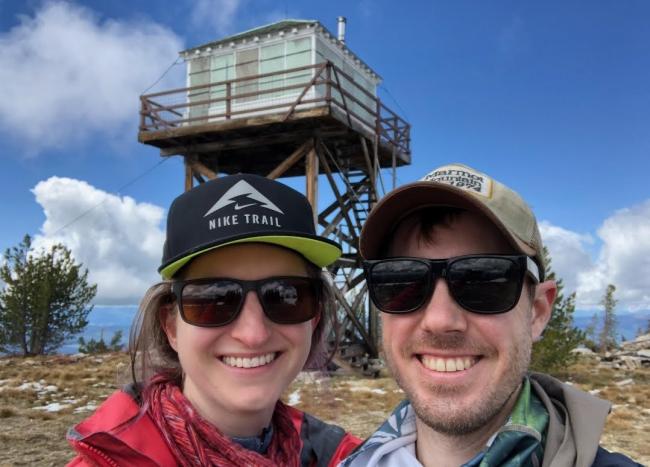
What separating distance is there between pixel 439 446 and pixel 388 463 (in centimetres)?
22

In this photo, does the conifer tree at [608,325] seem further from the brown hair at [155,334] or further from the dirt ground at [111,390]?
the brown hair at [155,334]

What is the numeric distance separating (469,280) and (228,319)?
1048 mm

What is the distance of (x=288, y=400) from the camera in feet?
34.3

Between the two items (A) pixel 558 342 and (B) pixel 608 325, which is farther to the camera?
(B) pixel 608 325

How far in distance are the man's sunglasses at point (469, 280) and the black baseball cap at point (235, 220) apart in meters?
0.58

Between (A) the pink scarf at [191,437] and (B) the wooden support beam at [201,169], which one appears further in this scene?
(B) the wooden support beam at [201,169]

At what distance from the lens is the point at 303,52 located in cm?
1456

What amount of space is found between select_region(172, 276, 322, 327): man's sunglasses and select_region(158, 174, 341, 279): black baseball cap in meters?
0.12

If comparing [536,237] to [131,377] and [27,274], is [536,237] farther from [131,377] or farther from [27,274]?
[27,274]

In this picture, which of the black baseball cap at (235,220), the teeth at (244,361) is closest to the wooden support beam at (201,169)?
the black baseball cap at (235,220)

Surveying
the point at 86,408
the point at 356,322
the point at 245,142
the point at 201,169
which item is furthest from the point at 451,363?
the point at 356,322

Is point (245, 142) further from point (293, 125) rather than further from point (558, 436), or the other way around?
point (558, 436)

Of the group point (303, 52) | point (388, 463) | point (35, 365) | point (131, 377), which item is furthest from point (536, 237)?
point (35, 365)

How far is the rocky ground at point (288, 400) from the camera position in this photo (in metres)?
7.46
